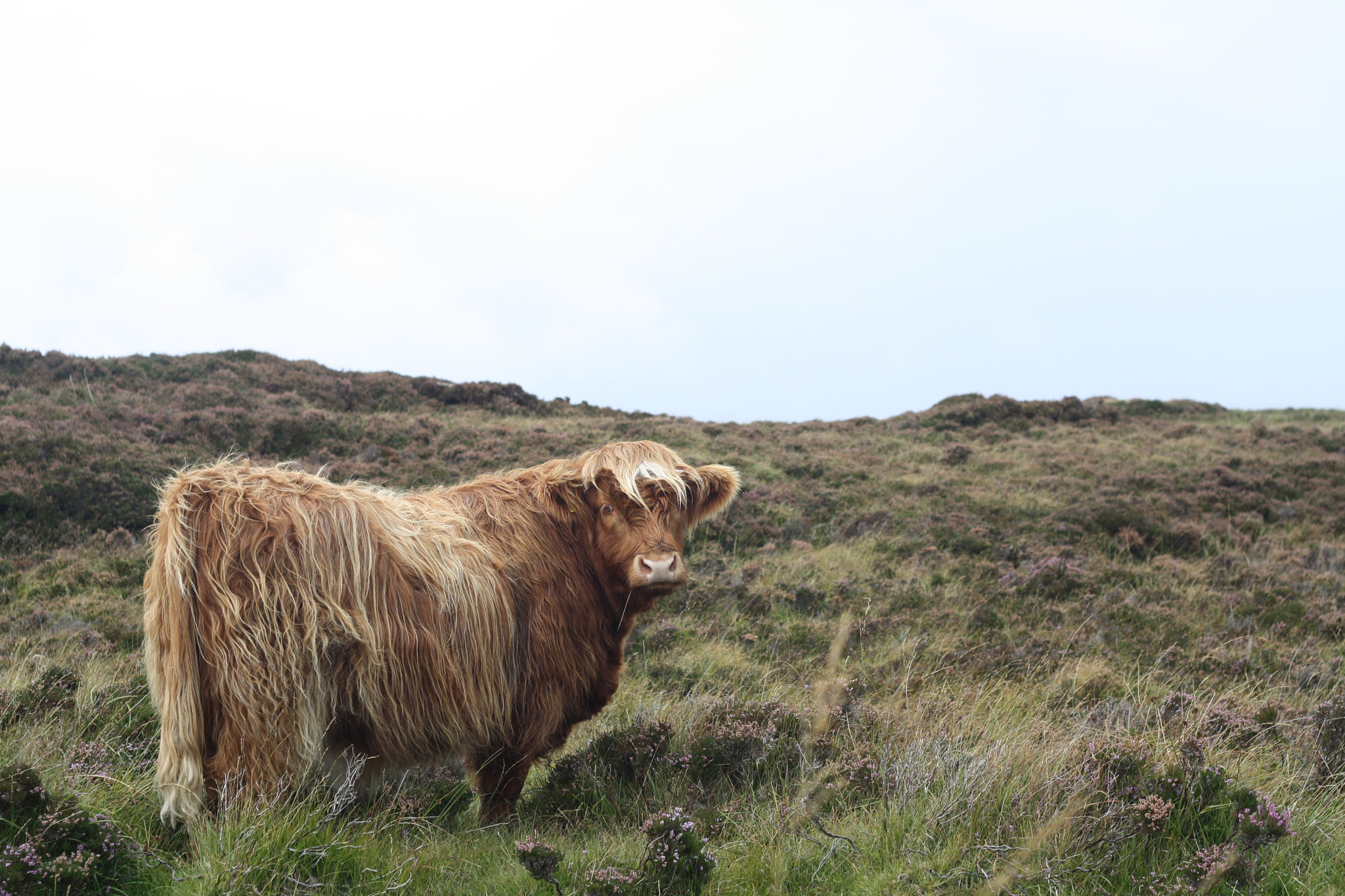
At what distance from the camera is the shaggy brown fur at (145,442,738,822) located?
2.65 m

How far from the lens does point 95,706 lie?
4281mm

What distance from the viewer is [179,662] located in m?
2.66

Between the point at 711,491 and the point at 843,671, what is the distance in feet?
8.90

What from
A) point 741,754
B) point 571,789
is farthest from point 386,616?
point 741,754

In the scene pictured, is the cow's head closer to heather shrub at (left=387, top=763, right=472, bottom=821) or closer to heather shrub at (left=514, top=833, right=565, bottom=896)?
heather shrub at (left=387, top=763, right=472, bottom=821)

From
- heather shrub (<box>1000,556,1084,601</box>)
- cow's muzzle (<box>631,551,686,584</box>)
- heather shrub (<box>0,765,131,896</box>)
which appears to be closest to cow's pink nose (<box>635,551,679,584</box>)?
cow's muzzle (<box>631,551,686,584</box>)

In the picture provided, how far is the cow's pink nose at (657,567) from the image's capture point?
3613mm

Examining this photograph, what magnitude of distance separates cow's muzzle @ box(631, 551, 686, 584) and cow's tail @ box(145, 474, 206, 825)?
177cm

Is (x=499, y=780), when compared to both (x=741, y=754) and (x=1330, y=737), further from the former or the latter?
(x=1330, y=737)

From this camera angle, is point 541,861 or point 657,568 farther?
point 657,568

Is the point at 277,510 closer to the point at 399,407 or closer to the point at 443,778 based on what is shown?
the point at 443,778

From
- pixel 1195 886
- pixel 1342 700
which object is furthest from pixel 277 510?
pixel 1342 700

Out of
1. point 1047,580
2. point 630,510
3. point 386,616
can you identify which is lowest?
point 1047,580

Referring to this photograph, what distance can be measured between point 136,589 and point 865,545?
877cm
